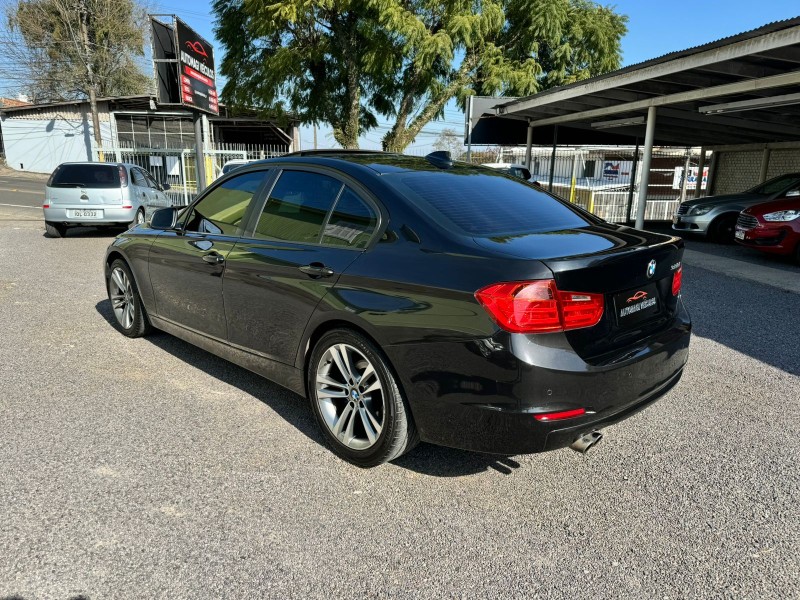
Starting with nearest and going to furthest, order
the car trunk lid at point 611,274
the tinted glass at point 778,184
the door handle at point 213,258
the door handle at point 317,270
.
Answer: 1. the car trunk lid at point 611,274
2. the door handle at point 317,270
3. the door handle at point 213,258
4. the tinted glass at point 778,184

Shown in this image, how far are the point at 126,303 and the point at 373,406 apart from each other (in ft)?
10.4

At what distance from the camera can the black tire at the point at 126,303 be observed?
16.0ft

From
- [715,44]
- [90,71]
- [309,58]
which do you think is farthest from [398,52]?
→ [90,71]

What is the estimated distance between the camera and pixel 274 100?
22.8m

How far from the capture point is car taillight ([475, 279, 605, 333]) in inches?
93.0

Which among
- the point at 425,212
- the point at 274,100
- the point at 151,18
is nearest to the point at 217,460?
the point at 425,212

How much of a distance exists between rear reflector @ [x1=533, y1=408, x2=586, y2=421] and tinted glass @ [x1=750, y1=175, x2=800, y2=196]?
11.5 meters

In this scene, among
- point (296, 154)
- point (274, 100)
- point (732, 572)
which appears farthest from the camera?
point (274, 100)

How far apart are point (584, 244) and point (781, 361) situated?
119 inches

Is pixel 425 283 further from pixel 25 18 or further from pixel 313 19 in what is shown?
pixel 25 18

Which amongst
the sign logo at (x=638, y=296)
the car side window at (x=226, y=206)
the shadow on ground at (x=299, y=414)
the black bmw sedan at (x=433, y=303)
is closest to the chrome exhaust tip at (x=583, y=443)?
the black bmw sedan at (x=433, y=303)

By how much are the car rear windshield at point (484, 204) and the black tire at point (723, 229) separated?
10.2m

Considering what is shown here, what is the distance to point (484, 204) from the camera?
3.17m

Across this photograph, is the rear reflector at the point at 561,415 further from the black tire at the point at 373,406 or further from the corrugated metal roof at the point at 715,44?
the corrugated metal roof at the point at 715,44
